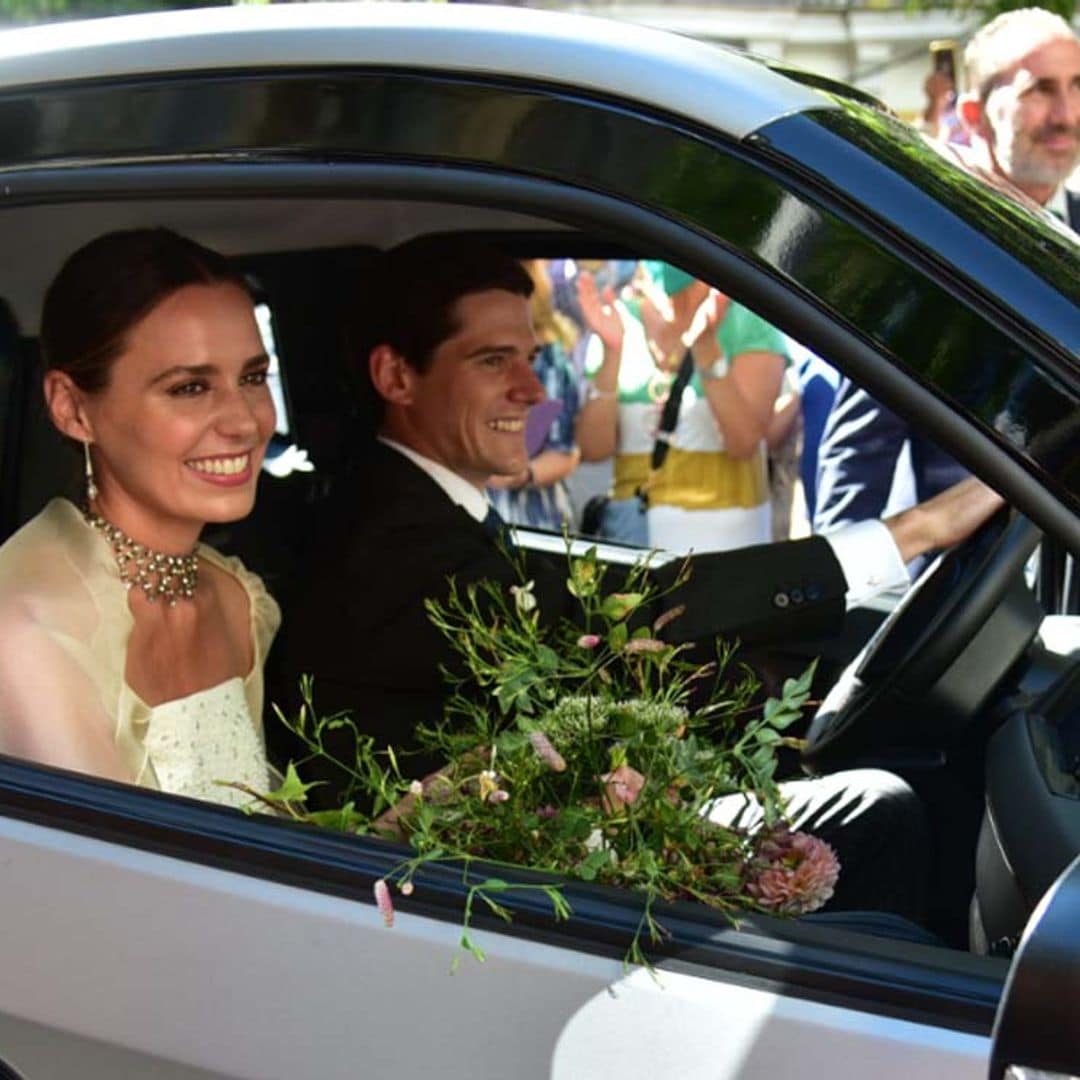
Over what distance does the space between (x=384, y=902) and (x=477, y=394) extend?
5.06 ft

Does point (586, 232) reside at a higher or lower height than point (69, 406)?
higher

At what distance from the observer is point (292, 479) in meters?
3.34

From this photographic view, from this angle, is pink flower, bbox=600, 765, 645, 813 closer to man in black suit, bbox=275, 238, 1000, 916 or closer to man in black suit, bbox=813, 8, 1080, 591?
man in black suit, bbox=275, 238, 1000, 916

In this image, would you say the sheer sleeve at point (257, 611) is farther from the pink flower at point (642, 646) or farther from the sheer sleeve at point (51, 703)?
the pink flower at point (642, 646)

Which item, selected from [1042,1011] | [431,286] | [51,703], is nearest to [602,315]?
[431,286]

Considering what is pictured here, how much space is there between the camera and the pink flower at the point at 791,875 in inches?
67.0

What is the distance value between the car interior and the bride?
0.33ft

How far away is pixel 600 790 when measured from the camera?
176cm

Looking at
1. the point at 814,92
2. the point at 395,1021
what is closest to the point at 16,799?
the point at 395,1021

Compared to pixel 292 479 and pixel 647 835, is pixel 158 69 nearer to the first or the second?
pixel 647 835

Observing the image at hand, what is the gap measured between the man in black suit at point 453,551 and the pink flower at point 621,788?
592mm

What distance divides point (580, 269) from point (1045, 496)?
3512 millimetres

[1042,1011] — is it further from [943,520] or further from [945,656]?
[943,520]

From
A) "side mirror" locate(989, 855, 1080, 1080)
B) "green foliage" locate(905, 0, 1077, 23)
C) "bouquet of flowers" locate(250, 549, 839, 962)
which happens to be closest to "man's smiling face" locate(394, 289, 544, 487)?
"bouquet of flowers" locate(250, 549, 839, 962)
